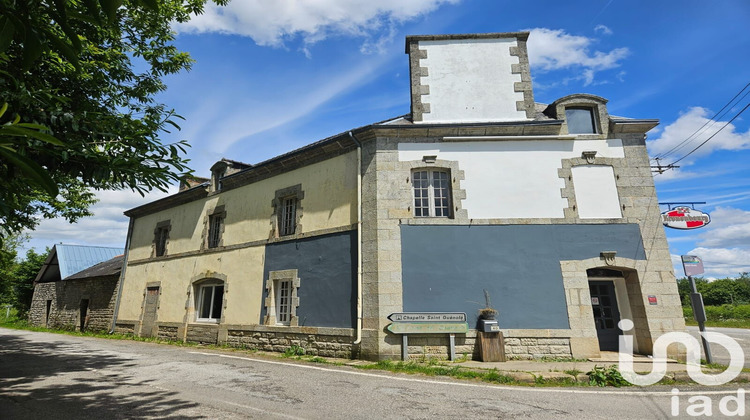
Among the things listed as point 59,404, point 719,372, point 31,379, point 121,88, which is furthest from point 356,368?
point 121,88

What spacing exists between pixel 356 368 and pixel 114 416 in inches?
172

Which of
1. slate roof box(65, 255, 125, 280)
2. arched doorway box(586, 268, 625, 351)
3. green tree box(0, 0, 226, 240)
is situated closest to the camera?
green tree box(0, 0, 226, 240)

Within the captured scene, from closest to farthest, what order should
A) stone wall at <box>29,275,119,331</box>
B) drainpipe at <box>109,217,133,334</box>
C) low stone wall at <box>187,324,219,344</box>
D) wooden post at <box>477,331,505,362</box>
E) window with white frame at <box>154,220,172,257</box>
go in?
wooden post at <box>477,331,505,362</box>
low stone wall at <box>187,324,219,344</box>
window with white frame at <box>154,220,172,257</box>
drainpipe at <box>109,217,133,334</box>
stone wall at <box>29,275,119,331</box>

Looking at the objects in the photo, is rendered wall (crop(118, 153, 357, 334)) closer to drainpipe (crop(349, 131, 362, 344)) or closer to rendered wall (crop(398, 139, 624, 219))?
drainpipe (crop(349, 131, 362, 344))

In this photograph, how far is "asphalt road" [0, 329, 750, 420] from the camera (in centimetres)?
453

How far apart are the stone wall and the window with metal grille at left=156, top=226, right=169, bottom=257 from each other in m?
3.27

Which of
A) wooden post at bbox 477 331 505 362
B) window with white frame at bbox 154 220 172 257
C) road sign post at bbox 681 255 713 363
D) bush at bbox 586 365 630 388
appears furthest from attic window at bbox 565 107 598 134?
window with white frame at bbox 154 220 172 257

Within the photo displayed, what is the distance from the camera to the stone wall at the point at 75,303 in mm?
17344

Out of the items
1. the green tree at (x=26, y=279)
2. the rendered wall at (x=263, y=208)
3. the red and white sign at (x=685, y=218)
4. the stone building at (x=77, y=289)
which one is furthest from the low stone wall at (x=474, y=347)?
the green tree at (x=26, y=279)

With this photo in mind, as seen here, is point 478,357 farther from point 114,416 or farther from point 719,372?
point 114,416

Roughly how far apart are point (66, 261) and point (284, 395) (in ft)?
76.8

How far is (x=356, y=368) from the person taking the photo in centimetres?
769

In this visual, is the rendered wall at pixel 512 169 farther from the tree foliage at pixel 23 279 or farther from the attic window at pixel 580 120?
the tree foliage at pixel 23 279

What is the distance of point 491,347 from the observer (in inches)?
312
